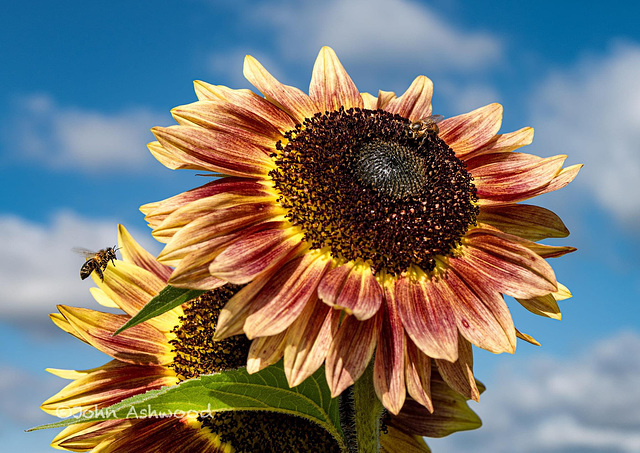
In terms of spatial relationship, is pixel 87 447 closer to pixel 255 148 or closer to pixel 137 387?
pixel 137 387

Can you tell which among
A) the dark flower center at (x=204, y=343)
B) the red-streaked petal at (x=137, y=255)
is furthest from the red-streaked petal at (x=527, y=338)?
the red-streaked petal at (x=137, y=255)

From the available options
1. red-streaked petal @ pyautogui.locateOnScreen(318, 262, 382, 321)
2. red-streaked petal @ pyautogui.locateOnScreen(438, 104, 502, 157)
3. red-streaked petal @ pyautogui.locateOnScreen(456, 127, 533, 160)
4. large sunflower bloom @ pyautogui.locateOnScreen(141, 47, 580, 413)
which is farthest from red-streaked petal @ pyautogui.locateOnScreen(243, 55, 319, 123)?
red-streaked petal @ pyautogui.locateOnScreen(318, 262, 382, 321)

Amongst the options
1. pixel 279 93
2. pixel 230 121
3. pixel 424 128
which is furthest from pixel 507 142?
pixel 230 121

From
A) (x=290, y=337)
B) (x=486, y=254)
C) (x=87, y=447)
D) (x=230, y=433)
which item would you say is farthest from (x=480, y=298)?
(x=87, y=447)

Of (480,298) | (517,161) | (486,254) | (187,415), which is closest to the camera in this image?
(480,298)

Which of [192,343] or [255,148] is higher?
[255,148]

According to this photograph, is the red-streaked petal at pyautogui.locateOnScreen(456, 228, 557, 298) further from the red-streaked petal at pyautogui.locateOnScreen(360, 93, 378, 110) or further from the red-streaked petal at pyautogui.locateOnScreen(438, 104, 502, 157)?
the red-streaked petal at pyautogui.locateOnScreen(360, 93, 378, 110)

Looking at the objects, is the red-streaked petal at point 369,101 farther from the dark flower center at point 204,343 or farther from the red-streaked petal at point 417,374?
the red-streaked petal at point 417,374
